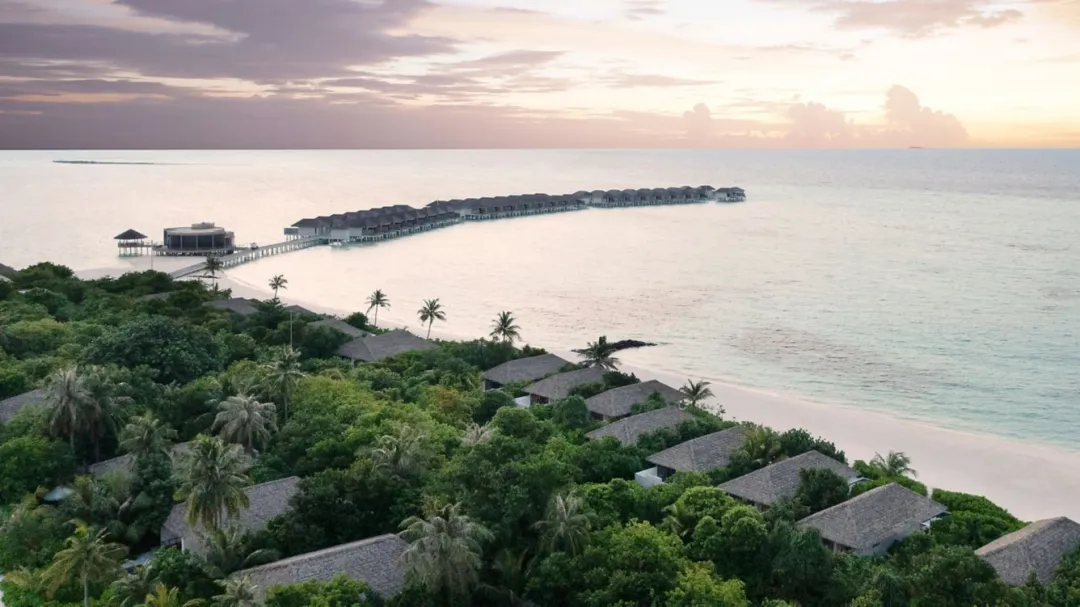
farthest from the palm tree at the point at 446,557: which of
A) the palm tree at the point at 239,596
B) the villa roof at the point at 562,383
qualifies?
the villa roof at the point at 562,383

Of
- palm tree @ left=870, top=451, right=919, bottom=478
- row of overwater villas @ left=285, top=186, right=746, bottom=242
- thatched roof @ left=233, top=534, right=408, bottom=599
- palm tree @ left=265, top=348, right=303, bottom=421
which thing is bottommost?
palm tree @ left=870, top=451, right=919, bottom=478

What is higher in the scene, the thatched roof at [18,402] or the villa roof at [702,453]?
the thatched roof at [18,402]

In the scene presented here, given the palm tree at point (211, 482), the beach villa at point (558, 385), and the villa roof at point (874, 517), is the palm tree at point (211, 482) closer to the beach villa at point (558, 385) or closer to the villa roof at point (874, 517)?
the villa roof at point (874, 517)

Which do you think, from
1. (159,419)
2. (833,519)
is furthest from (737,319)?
(159,419)

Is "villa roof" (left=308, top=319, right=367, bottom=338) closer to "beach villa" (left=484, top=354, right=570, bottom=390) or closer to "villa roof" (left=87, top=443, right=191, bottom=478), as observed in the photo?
"beach villa" (left=484, top=354, right=570, bottom=390)

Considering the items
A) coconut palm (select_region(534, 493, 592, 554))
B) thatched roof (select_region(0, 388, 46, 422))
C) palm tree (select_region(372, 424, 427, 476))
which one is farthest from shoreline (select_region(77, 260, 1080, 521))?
thatched roof (select_region(0, 388, 46, 422))
